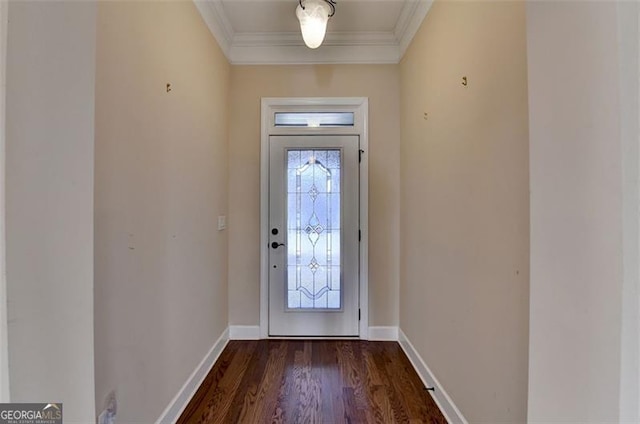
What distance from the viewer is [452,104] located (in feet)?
5.82

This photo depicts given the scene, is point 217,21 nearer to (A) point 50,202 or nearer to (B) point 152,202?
(B) point 152,202

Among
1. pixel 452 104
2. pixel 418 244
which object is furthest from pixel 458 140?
pixel 418 244

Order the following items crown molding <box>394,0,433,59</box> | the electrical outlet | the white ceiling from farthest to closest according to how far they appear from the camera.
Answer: the white ceiling → crown molding <box>394,0,433,59</box> → the electrical outlet

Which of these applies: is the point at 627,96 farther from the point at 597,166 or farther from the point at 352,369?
the point at 352,369

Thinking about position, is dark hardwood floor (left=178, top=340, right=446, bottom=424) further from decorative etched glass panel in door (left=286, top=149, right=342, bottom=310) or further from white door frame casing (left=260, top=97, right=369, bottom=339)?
decorative etched glass panel in door (left=286, top=149, right=342, bottom=310)

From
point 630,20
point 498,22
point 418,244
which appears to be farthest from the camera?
point 418,244

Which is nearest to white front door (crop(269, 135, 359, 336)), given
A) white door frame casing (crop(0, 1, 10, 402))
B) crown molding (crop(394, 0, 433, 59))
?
crown molding (crop(394, 0, 433, 59))

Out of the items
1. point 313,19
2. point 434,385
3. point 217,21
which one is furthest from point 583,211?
point 217,21

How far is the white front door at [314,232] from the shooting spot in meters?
2.87

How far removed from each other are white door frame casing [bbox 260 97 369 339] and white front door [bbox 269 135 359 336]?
5 centimetres

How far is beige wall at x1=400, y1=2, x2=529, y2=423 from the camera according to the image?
1217mm

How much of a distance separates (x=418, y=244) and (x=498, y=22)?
148 cm

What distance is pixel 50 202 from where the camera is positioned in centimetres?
56

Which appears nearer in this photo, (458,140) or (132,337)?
(132,337)
